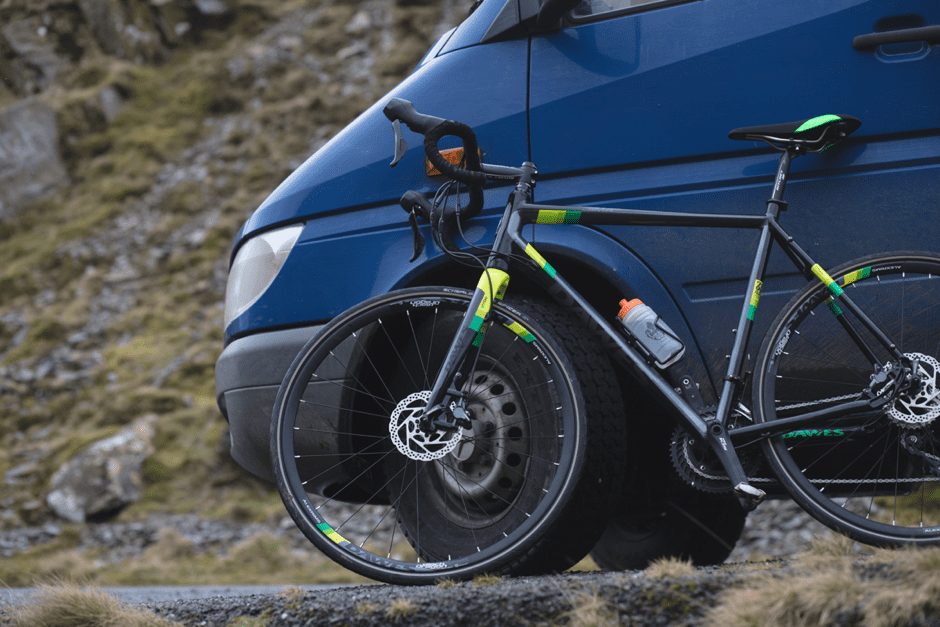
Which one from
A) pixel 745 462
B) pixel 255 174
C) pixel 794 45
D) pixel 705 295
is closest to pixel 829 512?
pixel 745 462

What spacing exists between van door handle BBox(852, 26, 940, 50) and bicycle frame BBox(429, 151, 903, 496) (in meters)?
0.44

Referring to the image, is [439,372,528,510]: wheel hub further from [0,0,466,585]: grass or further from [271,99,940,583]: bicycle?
[0,0,466,585]: grass

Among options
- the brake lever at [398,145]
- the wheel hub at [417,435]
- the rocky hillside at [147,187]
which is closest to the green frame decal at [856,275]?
the wheel hub at [417,435]

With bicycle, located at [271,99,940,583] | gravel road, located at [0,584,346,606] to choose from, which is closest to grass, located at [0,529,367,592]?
gravel road, located at [0,584,346,606]

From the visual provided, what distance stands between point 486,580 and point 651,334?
88 cm

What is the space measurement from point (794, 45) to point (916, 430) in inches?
49.0

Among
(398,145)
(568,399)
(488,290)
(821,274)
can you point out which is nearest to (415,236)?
(398,145)

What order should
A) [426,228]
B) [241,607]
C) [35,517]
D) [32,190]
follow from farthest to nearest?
1. [32,190]
2. [35,517]
3. [426,228]
4. [241,607]

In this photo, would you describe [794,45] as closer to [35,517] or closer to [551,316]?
[551,316]

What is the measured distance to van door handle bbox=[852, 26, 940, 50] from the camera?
11.0ft

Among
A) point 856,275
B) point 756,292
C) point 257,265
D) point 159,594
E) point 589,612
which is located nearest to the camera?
point 589,612

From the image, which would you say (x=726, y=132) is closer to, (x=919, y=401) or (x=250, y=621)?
(x=919, y=401)

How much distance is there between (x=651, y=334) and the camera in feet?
11.0

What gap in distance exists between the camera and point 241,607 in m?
3.05
